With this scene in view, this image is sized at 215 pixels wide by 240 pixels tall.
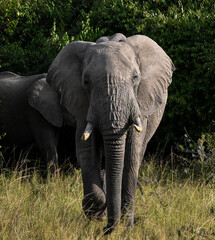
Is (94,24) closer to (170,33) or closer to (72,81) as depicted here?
(170,33)

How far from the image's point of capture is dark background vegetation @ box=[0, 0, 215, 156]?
8477 millimetres

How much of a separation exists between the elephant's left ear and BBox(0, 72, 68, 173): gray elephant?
3170mm

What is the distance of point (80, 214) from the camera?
19.2ft

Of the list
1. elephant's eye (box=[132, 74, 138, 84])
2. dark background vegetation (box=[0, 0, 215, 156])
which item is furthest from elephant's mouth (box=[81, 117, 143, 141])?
dark background vegetation (box=[0, 0, 215, 156])

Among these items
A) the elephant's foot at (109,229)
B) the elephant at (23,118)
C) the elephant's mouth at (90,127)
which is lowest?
the elephant at (23,118)

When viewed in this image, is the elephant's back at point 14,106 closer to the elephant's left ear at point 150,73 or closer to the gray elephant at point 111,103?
the gray elephant at point 111,103

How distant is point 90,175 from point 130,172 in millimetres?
407

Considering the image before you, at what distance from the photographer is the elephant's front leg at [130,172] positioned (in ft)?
17.8

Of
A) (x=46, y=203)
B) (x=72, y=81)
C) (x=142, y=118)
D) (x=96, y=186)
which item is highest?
(x=72, y=81)

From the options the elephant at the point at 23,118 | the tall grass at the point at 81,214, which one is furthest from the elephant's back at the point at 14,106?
the tall grass at the point at 81,214

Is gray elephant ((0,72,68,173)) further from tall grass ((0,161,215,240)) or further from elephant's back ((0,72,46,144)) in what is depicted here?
tall grass ((0,161,215,240))

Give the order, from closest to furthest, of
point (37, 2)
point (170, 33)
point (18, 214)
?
point (18, 214) → point (170, 33) → point (37, 2)

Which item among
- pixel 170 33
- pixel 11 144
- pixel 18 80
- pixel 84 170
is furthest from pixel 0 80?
pixel 84 170

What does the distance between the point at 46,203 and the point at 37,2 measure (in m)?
5.10
